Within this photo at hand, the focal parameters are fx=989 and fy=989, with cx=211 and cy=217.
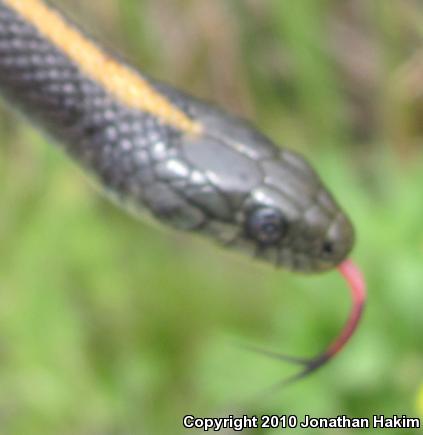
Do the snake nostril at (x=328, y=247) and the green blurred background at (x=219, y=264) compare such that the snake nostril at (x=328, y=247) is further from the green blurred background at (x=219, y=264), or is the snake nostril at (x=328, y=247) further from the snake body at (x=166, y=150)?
the green blurred background at (x=219, y=264)

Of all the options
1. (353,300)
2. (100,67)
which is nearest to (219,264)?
(353,300)

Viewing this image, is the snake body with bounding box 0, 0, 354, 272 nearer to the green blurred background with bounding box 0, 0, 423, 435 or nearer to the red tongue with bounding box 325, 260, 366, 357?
the red tongue with bounding box 325, 260, 366, 357

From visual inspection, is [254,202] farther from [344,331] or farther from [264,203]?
[344,331]

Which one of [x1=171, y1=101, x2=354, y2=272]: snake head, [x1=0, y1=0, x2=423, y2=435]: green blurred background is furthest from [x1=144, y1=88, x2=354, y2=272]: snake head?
[x1=0, y1=0, x2=423, y2=435]: green blurred background

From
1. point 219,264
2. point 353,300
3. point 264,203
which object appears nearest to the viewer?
point 264,203

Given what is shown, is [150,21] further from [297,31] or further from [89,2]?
[297,31]

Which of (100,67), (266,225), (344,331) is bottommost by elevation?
(344,331)

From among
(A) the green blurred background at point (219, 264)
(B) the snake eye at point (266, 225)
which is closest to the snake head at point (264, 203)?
(B) the snake eye at point (266, 225)
